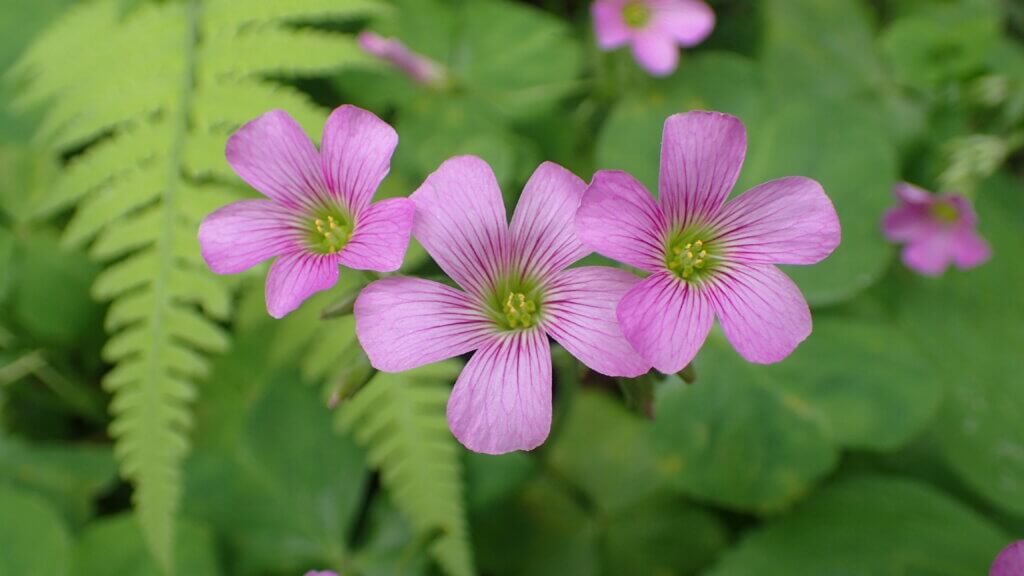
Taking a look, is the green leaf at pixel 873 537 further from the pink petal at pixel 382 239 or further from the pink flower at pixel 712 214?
the pink petal at pixel 382 239

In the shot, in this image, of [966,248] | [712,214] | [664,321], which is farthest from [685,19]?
[664,321]

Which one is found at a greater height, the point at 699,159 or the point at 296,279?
the point at 296,279

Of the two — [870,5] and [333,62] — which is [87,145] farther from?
[870,5]

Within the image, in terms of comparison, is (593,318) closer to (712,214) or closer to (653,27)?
(712,214)

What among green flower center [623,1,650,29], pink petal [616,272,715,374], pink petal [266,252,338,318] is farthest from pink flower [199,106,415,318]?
green flower center [623,1,650,29]

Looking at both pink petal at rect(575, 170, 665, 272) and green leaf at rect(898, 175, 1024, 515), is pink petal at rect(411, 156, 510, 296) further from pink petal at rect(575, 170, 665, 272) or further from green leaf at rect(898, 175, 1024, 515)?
green leaf at rect(898, 175, 1024, 515)

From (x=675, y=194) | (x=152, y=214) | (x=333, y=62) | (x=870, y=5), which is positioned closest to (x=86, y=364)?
(x=152, y=214)
